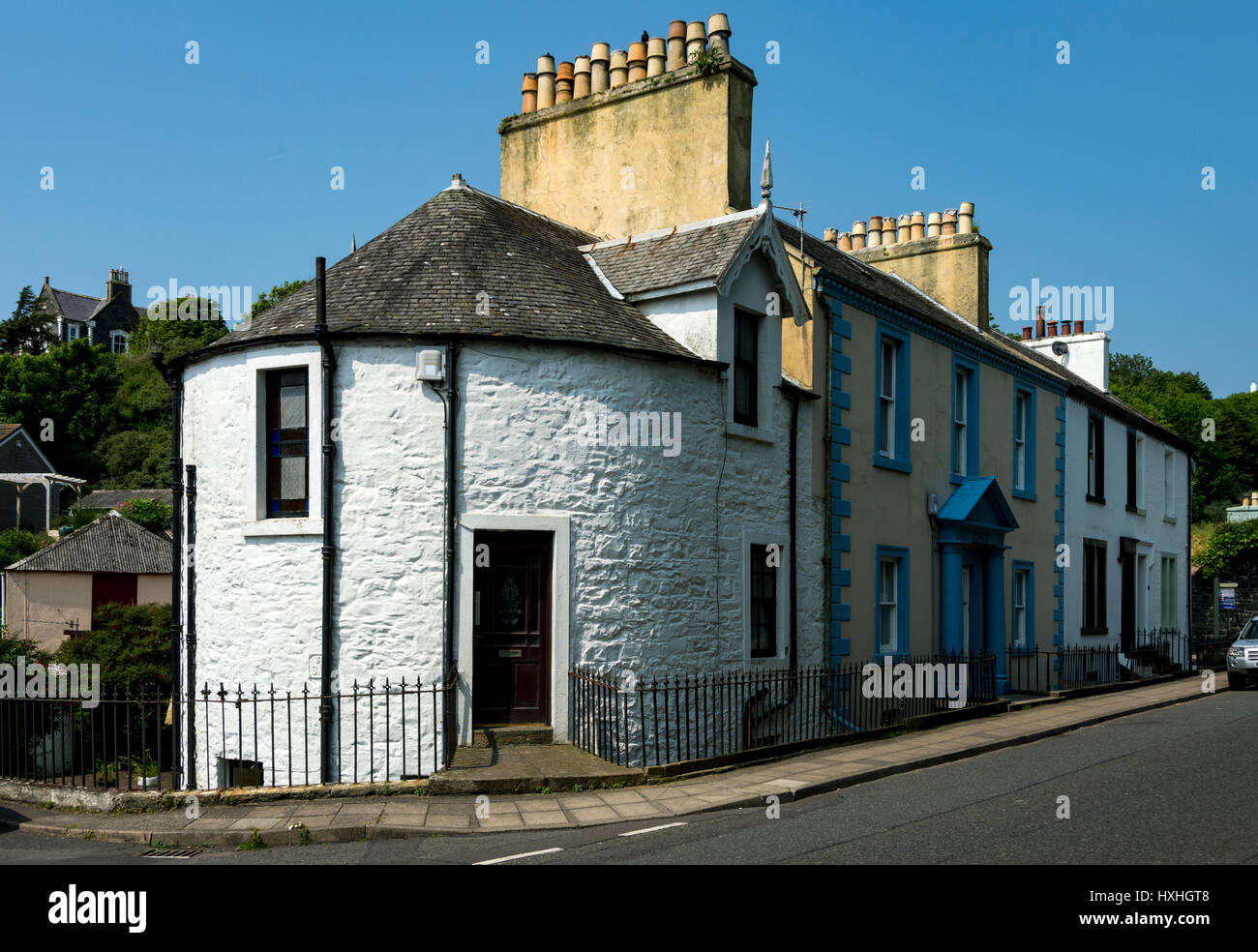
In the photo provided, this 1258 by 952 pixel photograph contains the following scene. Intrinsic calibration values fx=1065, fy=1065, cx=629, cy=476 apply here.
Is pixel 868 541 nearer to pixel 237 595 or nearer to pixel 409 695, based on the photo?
pixel 409 695

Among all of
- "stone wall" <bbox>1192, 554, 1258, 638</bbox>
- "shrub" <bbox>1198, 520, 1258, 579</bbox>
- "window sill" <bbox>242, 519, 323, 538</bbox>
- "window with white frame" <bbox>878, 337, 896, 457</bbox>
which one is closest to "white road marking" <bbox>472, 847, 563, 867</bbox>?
"window sill" <bbox>242, 519, 323, 538</bbox>

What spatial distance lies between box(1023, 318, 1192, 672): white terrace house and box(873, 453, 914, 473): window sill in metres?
8.48

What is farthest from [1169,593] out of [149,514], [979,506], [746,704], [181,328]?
[181,328]

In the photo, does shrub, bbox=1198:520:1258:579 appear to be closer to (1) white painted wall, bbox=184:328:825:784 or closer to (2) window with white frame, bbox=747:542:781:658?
(2) window with white frame, bbox=747:542:781:658

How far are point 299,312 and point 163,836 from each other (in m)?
7.12

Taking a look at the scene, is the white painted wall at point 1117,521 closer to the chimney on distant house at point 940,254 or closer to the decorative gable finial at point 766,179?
the chimney on distant house at point 940,254

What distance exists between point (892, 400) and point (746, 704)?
741 cm

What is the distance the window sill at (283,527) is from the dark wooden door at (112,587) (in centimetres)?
2922

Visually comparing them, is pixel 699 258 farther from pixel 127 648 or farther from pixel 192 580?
pixel 127 648

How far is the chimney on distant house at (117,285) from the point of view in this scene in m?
102

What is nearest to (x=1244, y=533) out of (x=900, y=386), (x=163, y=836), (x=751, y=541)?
(x=900, y=386)

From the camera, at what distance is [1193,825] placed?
29.4 ft

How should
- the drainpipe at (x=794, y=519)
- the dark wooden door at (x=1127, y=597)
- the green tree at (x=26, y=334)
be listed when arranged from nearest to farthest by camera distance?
the drainpipe at (x=794, y=519) → the dark wooden door at (x=1127, y=597) → the green tree at (x=26, y=334)

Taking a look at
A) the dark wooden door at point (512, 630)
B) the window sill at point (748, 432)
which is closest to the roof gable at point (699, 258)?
the window sill at point (748, 432)
